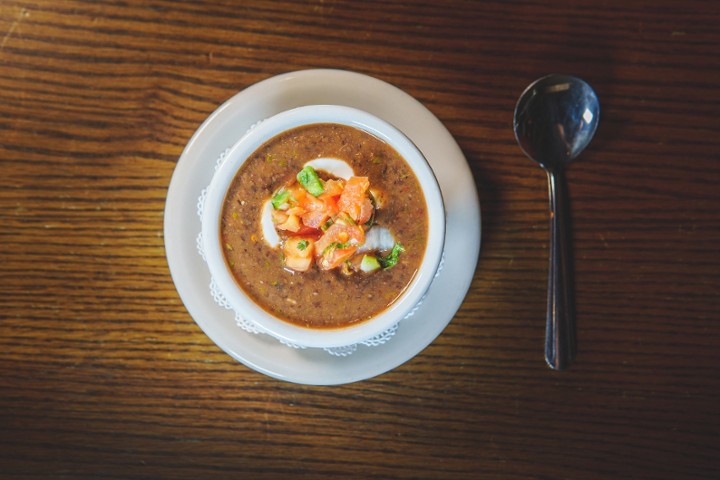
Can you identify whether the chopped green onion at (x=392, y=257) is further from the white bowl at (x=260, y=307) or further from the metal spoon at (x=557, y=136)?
the metal spoon at (x=557, y=136)

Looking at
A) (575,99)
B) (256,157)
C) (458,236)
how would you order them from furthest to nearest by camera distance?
(575,99) < (458,236) < (256,157)

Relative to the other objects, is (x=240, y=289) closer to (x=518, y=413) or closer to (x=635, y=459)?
(x=518, y=413)

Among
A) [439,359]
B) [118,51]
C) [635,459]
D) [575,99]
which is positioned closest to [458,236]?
[439,359]

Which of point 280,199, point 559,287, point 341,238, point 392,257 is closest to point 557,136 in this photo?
point 559,287

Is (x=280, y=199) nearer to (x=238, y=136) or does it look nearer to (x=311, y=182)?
(x=311, y=182)

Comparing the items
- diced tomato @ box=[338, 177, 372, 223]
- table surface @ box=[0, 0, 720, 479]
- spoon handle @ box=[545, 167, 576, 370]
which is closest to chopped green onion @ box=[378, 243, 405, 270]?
diced tomato @ box=[338, 177, 372, 223]

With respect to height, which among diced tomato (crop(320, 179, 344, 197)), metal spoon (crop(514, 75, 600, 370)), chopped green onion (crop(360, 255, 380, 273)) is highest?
metal spoon (crop(514, 75, 600, 370))

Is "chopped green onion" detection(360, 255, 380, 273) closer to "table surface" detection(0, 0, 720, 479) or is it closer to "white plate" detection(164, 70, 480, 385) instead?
"white plate" detection(164, 70, 480, 385)
